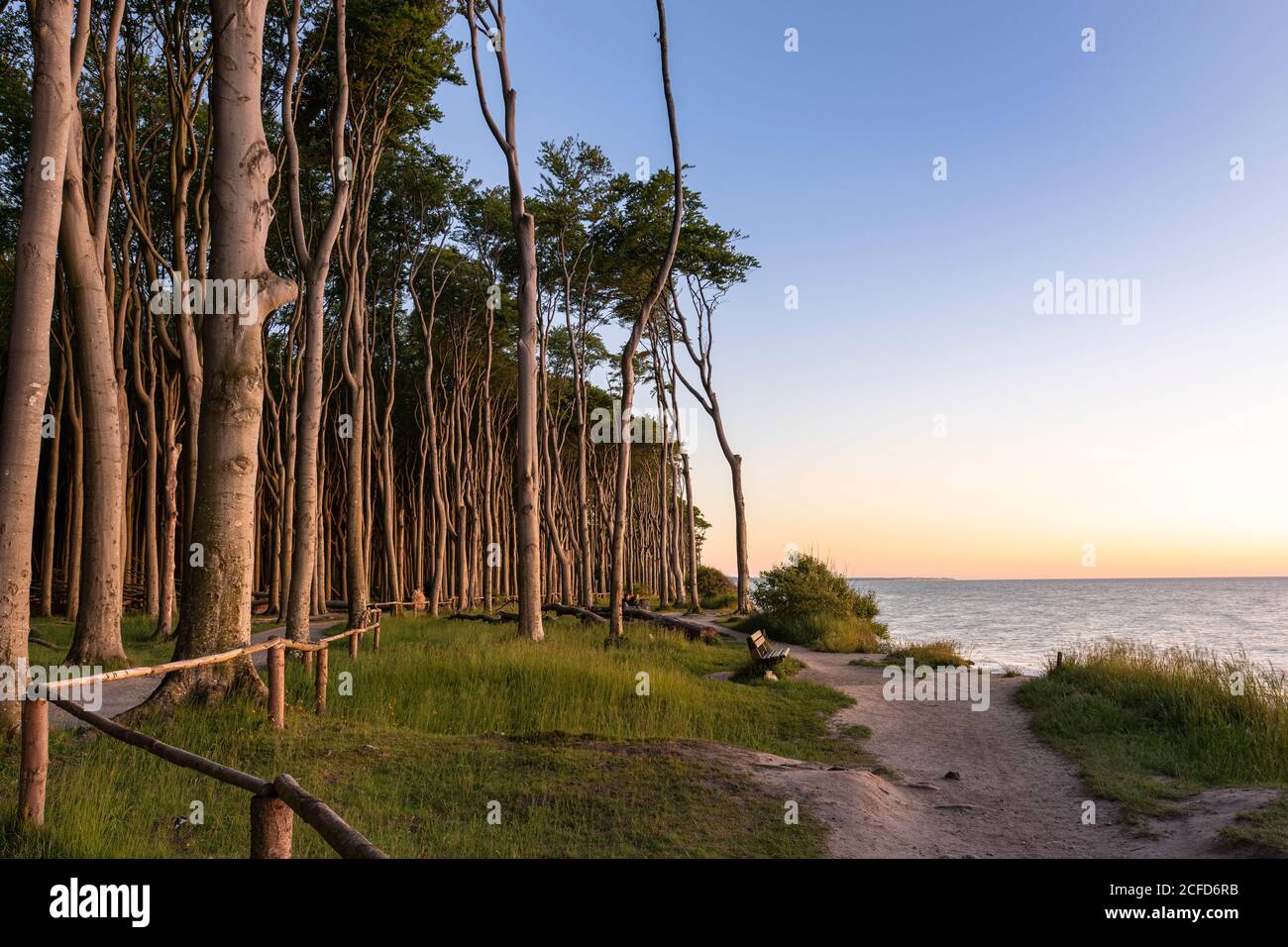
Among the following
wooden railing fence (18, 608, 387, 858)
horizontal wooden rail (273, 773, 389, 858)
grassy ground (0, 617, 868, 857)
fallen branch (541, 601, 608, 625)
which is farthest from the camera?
fallen branch (541, 601, 608, 625)

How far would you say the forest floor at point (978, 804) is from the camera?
620 cm

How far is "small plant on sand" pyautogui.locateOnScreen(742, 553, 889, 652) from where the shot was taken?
19828mm

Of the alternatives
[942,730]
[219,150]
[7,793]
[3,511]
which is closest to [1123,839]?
[942,730]

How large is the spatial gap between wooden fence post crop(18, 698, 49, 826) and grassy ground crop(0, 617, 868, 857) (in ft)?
0.39

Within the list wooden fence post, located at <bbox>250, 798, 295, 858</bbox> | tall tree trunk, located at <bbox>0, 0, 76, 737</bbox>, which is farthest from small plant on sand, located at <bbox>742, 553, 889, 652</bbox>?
wooden fence post, located at <bbox>250, 798, 295, 858</bbox>

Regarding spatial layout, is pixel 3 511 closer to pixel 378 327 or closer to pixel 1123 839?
pixel 1123 839

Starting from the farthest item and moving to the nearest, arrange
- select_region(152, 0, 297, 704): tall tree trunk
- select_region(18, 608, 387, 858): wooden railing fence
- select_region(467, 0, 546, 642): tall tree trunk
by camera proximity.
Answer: select_region(467, 0, 546, 642): tall tree trunk < select_region(152, 0, 297, 704): tall tree trunk < select_region(18, 608, 387, 858): wooden railing fence

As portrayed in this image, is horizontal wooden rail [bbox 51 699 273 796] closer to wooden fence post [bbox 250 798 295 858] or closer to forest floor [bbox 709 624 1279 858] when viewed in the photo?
wooden fence post [bbox 250 798 295 858]

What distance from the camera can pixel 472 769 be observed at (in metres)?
7.17

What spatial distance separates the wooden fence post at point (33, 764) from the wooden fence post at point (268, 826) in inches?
78.8

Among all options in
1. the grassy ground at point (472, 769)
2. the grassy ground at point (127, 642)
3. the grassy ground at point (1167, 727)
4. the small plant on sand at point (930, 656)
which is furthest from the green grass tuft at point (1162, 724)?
the grassy ground at point (127, 642)

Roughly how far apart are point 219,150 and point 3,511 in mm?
4349

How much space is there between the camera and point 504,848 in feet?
17.7

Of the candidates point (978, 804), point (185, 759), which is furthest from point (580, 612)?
point (185, 759)
